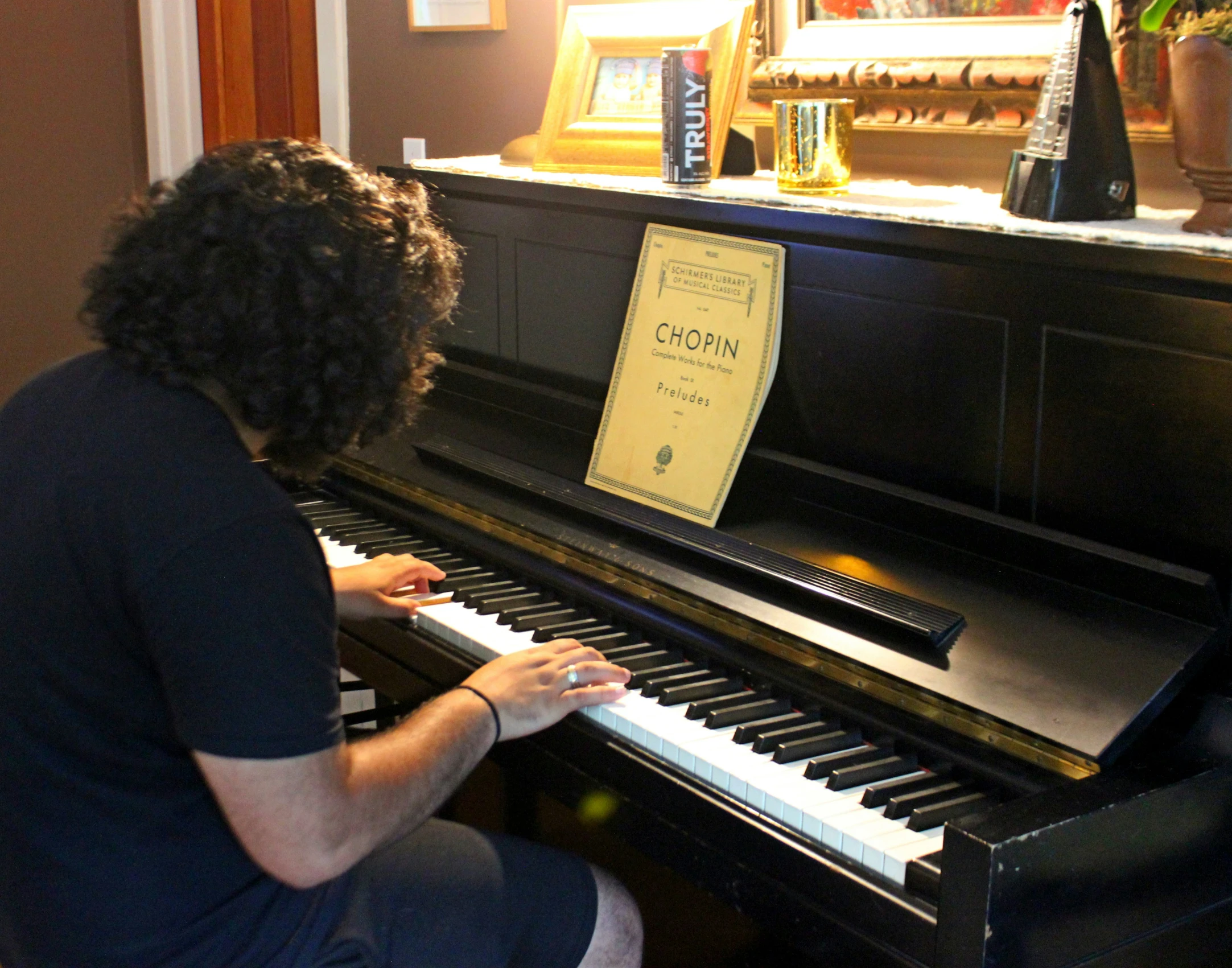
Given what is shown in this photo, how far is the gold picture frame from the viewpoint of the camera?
1749 millimetres

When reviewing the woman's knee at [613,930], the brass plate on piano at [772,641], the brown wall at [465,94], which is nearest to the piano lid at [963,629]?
A: the brass plate on piano at [772,641]

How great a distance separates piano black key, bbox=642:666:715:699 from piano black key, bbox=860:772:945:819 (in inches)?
10.7

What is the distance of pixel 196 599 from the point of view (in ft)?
3.11

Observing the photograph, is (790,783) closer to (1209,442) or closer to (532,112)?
(1209,442)

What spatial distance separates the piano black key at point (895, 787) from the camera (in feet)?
3.75

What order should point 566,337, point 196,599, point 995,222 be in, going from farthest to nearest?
point 566,337 < point 995,222 < point 196,599

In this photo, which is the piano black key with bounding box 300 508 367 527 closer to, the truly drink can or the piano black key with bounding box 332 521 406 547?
the piano black key with bounding box 332 521 406 547

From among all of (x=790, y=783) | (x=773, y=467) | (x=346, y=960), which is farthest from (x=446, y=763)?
(x=773, y=467)

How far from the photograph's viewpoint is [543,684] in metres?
1.34

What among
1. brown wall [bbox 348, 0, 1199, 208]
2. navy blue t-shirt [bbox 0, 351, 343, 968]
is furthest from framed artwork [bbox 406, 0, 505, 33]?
navy blue t-shirt [bbox 0, 351, 343, 968]

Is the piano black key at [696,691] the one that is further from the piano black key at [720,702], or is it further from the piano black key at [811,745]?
the piano black key at [811,745]

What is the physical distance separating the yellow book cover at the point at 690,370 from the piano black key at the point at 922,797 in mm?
508

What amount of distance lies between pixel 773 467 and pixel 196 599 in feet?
2.81

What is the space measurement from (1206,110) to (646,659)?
31.7 inches
